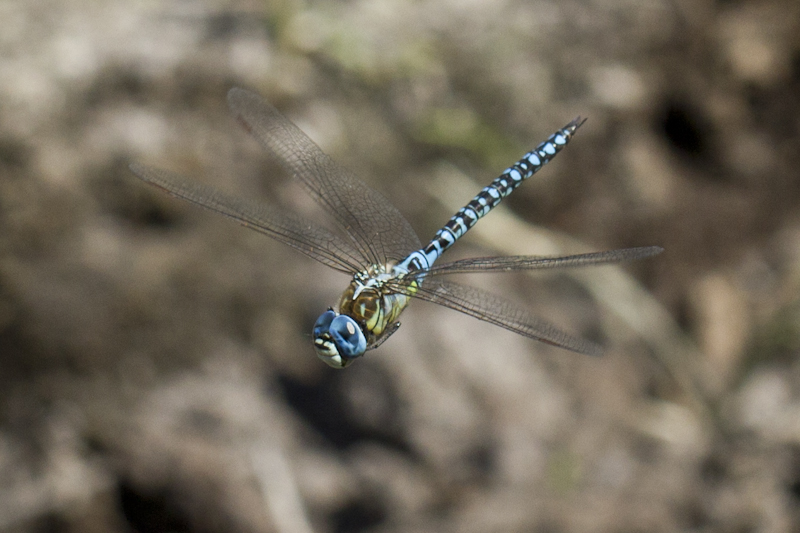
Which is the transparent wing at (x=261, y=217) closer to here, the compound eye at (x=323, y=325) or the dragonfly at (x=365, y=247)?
the dragonfly at (x=365, y=247)

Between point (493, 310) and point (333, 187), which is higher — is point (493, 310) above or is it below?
below

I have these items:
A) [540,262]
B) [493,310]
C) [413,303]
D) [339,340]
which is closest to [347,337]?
[339,340]

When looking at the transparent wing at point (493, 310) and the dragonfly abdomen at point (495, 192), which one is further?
the dragonfly abdomen at point (495, 192)

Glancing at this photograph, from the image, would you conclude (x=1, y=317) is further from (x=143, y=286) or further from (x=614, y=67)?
(x=614, y=67)

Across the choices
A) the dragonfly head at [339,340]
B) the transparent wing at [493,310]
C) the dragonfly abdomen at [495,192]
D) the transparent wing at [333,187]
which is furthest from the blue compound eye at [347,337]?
the dragonfly abdomen at [495,192]

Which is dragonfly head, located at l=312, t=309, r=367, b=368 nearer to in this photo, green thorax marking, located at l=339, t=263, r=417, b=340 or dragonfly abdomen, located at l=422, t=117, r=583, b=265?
green thorax marking, located at l=339, t=263, r=417, b=340

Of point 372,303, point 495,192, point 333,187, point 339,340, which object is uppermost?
point 495,192

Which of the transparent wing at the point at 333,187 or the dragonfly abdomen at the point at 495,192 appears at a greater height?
the dragonfly abdomen at the point at 495,192

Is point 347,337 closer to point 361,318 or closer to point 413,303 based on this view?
point 361,318

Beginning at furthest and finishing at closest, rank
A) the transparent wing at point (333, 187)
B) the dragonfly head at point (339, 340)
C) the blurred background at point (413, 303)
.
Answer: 1. the blurred background at point (413, 303)
2. the transparent wing at point (333, 187)
3. the dragonfly head at point (339, 340)

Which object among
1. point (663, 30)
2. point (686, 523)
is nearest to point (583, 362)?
point (686, 523)
